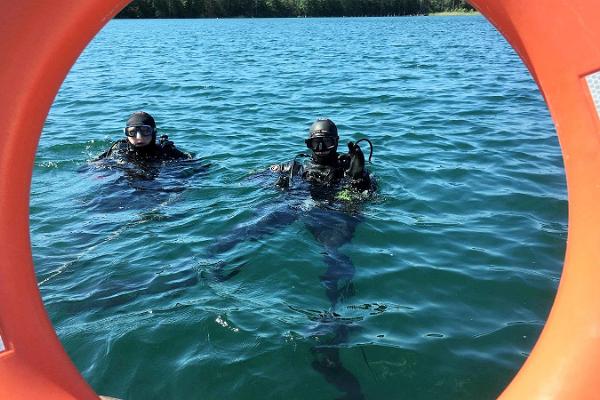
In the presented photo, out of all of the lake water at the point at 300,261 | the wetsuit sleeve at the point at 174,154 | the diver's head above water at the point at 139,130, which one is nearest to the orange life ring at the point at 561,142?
the lake water at the point at 300,261

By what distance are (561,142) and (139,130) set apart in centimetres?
605

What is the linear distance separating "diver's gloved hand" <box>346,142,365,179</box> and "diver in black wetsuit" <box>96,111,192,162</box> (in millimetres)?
3065

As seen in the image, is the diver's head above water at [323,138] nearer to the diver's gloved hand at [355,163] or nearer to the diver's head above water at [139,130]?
the diver's gloved hand at [355,163]

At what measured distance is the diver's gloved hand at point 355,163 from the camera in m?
5.59

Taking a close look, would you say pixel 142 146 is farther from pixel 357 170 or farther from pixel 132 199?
pixel 357 170

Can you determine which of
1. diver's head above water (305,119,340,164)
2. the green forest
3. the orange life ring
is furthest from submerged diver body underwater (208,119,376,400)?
the green forest

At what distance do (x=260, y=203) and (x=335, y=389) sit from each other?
3184mm

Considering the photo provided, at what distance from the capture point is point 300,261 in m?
4.96

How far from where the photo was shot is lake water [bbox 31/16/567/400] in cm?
354

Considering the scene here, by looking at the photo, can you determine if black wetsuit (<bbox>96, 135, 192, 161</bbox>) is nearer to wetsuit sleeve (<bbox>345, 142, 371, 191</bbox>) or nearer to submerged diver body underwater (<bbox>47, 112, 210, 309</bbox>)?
submerged diver body underwater (<bbox>47, 112, 210, 309</bbox>)

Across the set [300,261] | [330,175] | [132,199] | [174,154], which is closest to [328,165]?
[330,175]

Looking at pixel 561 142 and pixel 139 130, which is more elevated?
pixel 561 142
